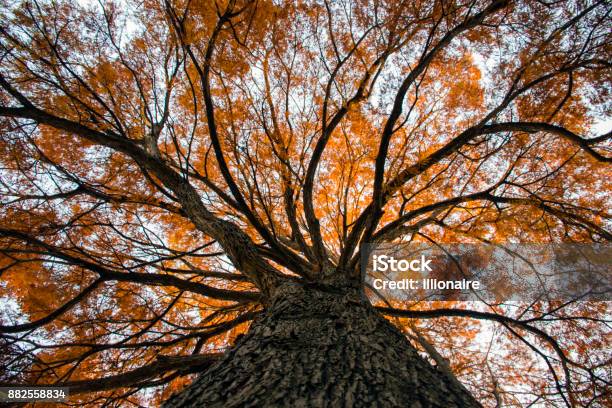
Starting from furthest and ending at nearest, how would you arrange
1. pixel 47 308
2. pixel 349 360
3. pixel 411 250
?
pixel 411 250 → pixel 47 308 → pixel 349 360

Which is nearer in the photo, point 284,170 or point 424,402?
point 424,402

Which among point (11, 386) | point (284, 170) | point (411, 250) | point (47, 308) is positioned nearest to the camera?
point (11, 386)

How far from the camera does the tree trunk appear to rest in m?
0.99

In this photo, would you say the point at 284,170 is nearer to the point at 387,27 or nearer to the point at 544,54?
the point at 387,27

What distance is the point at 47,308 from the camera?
133 inches

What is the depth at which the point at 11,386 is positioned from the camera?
2.61 meters

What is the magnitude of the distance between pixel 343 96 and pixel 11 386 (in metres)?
Result: 4.02

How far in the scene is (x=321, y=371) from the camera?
Result: 45.5 inches

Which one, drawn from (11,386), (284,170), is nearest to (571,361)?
(284,170)

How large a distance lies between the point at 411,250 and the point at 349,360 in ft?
13.7

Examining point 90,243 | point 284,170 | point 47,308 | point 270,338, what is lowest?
point 270,338

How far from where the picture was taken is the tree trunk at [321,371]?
995mm

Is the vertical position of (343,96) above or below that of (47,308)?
above

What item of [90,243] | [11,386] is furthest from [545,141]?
[11,386]
